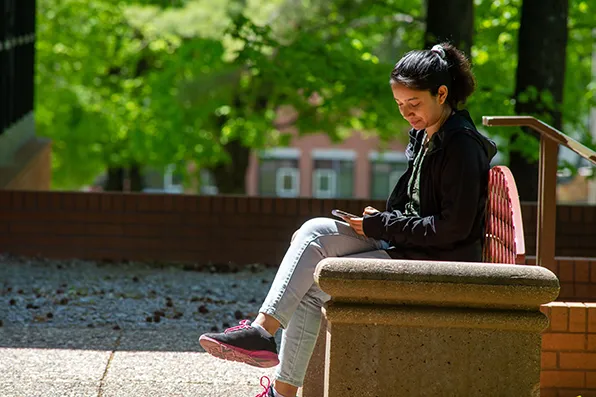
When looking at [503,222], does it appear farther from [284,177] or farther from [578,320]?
[284,177]

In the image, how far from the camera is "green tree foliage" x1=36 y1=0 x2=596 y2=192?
40.8ft

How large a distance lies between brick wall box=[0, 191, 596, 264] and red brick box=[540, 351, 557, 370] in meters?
5.26

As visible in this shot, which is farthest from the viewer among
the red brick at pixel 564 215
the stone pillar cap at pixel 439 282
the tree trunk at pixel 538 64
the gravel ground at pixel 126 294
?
the tree trunk at pixel 538 64

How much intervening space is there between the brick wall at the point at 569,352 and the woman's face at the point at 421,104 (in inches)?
43.0

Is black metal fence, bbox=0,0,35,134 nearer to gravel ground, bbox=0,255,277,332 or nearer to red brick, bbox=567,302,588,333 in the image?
gravel ground, bbox=0,255,277,332

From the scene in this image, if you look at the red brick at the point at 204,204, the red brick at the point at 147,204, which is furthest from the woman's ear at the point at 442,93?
the red brick at the point at 147,204

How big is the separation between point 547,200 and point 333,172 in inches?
2080

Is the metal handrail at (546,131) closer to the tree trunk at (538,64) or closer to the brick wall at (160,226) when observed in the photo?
the brick wall at (160,226)

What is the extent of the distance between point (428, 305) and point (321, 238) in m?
0.71

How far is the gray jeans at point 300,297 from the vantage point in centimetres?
450

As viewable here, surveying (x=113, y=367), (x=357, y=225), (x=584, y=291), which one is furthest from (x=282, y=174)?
(x=357, y=225)

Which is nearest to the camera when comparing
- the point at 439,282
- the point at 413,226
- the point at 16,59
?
the point at 439,282

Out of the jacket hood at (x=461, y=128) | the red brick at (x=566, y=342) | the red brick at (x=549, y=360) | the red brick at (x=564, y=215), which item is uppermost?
the jacket hood at (x=461, y=128)

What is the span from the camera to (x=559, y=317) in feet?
16.8
